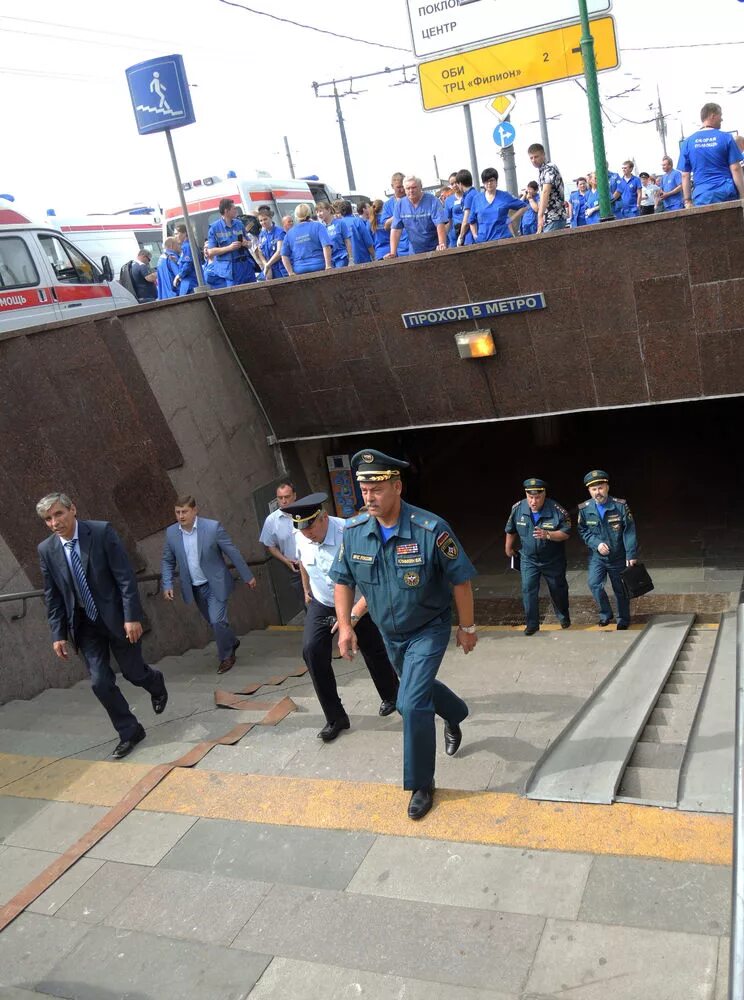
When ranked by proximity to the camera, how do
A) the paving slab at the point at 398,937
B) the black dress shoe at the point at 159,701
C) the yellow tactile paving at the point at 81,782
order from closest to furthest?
the paving slab at the point at 398,937
the yellow tactile paving at the point at 81,782
the black dress shoe at the point at 159,701

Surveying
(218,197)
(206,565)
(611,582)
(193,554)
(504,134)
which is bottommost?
(611,582)

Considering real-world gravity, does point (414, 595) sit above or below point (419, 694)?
above

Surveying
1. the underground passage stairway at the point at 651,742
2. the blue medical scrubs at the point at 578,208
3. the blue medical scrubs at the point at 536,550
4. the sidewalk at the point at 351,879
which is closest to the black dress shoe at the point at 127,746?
the sidewalk at the point at 351,879

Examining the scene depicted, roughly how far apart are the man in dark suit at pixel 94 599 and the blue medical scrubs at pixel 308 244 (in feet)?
21.2

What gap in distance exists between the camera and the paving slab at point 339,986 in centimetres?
330

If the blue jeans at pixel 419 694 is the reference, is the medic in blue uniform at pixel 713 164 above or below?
above

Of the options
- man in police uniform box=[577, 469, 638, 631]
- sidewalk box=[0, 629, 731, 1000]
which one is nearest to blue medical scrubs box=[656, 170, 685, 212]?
man in police uniform box=[577, 469, 638, 631]

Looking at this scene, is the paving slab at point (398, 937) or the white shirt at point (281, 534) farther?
the white shirt at point (281, 534)

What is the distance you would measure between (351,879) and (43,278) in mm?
10955

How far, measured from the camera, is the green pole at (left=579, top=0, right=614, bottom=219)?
9.71 meters

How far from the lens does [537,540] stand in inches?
339

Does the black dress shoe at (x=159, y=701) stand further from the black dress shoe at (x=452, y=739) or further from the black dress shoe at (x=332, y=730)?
the black dress shoe at (x=452, y=739)

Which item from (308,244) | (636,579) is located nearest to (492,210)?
(308,244)

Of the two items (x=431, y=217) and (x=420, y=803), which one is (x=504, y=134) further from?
(x=420, y=803)
